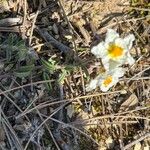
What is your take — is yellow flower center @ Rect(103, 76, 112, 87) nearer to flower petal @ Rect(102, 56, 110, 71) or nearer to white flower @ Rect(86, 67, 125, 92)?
white flower @ Rect(86, 67, 125, 92)

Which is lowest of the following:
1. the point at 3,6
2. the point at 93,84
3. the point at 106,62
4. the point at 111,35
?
the point at 93,84

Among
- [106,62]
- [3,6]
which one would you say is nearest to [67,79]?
[106,62]

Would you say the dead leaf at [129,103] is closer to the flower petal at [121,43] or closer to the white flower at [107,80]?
the white flower at [107,80]

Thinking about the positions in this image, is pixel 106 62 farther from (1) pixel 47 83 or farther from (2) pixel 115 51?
(1) pixel 47 83

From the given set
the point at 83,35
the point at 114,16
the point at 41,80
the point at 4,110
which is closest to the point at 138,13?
the point at 114,16

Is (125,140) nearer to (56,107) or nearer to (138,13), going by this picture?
(56,107)

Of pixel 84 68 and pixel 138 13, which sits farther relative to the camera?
pixel 138 13
